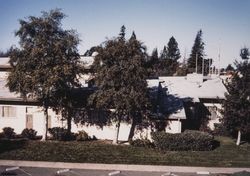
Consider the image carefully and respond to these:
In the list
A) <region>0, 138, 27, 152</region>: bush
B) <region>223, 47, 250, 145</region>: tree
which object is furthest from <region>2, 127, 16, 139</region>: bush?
<region>223, 47, 250, 145</region>: tree

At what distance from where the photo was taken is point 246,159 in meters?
24.8

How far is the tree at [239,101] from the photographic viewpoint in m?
27.2

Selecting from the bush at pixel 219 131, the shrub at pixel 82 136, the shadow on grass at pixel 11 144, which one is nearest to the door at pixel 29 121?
the shadow on grass at pixel 11 144

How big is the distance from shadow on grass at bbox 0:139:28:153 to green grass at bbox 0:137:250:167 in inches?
18.1

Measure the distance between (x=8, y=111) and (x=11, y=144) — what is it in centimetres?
537

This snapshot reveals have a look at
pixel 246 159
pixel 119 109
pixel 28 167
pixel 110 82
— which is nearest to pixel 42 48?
pixel 110 82

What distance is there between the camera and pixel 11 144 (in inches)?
1075

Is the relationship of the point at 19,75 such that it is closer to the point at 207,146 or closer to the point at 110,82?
the point at 110,82

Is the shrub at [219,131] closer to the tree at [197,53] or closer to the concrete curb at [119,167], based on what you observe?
the concrete curb at [119,167]

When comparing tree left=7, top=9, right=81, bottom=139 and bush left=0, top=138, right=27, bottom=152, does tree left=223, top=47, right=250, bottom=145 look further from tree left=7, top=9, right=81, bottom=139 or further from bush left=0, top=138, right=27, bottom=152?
bush left=0, top=138, right=27, bottom=152

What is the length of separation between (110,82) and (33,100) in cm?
811

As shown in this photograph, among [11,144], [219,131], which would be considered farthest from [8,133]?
[219,131]

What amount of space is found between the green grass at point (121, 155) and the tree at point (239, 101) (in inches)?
81.8

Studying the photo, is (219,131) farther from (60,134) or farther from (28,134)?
(28,134)
